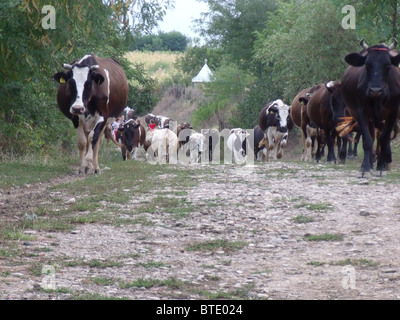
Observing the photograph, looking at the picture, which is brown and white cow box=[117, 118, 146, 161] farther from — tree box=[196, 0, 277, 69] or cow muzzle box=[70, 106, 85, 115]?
tree box=[196, 0, 277, 69]

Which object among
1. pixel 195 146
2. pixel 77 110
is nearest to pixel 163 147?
pixel 195 146

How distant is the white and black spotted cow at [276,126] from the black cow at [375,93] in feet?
32.1

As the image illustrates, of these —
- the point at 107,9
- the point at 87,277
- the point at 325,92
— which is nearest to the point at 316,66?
the point at 325,92

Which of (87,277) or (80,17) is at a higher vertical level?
(80,17)

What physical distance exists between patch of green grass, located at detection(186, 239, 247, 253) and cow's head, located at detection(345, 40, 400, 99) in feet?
19.3

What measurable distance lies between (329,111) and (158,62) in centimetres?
6883

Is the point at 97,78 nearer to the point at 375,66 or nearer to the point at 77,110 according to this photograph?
the point at 77,110

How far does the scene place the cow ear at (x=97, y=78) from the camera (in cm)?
1580

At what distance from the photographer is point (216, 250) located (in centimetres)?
796

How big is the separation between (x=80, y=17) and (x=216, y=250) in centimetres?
391

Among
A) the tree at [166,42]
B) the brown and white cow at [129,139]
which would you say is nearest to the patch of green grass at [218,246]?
the brown and white cow at [129,139]

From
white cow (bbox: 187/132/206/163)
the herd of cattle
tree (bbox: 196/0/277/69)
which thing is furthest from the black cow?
tree (bbox: 196/0/277/69)

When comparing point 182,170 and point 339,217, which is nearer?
point 339,217

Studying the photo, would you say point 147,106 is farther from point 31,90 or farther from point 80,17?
point 80,17
